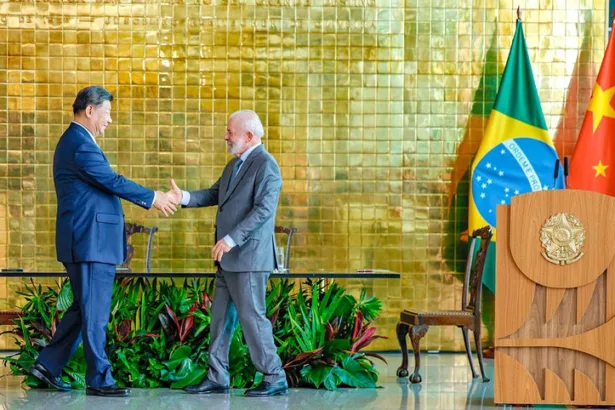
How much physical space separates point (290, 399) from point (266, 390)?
14cm

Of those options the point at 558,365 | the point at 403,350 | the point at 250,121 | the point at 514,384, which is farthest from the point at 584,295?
the point at 250,121

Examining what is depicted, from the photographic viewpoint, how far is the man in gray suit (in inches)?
200

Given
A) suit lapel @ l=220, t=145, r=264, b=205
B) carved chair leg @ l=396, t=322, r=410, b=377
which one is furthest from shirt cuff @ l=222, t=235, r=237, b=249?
carved chair leg @ l=396, t=322, r=410, b=377

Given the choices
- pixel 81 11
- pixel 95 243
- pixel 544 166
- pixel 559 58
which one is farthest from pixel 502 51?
pixel 95 243

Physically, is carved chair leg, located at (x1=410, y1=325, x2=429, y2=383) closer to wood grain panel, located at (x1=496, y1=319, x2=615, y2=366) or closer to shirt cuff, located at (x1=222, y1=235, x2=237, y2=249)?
wood grain panel, located at (x1=496, y1=319, x2=615, y2=366)

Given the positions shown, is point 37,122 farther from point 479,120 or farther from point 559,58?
point 559,58

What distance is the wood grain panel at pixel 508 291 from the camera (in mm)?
4637

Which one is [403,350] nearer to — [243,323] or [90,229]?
[243,323]

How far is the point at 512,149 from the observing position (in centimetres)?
753

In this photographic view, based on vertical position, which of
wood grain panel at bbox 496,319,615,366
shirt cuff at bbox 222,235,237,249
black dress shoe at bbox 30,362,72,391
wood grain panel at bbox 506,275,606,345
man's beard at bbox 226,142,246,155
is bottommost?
black dress shoe at bbox 30,362,72,391

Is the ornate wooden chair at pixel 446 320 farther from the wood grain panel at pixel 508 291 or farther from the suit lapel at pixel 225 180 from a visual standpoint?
the suit lapel at pixel 225 180

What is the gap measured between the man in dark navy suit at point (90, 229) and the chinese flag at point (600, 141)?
365 cm

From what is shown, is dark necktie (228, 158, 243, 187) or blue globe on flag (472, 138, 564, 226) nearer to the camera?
dark necktie (228, 158, 243, 187)

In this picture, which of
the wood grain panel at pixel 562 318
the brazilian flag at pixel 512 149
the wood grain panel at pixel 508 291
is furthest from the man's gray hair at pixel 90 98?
the brazilian flag at pixel 512 149
